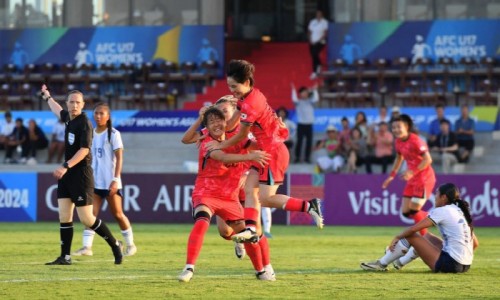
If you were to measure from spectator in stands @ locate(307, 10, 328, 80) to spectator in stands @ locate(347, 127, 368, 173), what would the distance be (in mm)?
5841

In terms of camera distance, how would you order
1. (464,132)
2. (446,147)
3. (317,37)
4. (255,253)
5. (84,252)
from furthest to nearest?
(317,37), (464,132), (446,147), (84,252), (255,253)

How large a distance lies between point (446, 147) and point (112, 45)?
1329 centimetres

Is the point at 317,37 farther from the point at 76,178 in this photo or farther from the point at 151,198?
the point at 76,178

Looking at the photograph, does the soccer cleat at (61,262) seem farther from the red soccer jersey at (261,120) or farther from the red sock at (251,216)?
the red soccer jersey at (261,120)

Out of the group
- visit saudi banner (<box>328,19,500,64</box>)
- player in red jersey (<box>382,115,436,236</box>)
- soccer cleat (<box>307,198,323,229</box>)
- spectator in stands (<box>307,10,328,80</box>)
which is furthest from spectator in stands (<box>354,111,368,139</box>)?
soccer cleat (<box>307,198,323,229</box>)

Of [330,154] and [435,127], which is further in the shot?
[330,154]

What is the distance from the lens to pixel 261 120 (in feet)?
43.4

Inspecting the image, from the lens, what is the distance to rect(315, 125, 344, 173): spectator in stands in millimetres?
29969

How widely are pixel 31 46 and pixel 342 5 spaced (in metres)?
10.3

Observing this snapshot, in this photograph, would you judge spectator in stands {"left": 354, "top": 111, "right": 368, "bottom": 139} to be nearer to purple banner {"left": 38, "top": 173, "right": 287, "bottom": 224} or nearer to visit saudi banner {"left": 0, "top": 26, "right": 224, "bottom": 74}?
purple banner {"left": 38, "top": 173, "right": 287, "bottom": 224}

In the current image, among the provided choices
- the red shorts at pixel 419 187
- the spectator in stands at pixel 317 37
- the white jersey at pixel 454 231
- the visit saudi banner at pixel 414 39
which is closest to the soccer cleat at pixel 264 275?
the white jersey at pixel 454 231

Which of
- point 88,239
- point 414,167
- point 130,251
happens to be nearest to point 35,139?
point 414,167

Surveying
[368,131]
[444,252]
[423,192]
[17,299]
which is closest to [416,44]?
[368,131]

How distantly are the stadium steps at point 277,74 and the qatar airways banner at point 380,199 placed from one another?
8083 mm
